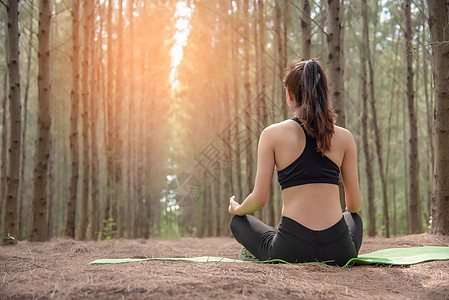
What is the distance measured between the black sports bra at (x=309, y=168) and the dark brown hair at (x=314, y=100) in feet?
0.21

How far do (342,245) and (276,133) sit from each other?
92cm

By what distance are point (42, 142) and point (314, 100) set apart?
4.84 m

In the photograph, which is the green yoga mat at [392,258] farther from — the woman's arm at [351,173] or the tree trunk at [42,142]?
the tree trunk at [42,142]

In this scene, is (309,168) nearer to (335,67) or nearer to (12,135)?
(335,67)

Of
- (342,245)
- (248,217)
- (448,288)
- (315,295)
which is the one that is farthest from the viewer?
(248,217)

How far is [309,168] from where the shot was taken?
2816 mm

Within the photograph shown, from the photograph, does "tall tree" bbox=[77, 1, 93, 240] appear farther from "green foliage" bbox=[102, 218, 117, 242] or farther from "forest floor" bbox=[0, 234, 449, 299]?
"forest floor" bbox=[0, 234, 449, 299]

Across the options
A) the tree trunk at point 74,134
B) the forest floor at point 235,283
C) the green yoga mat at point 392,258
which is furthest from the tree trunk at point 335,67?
the tree trunk at point 74,134

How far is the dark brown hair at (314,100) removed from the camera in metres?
2.78

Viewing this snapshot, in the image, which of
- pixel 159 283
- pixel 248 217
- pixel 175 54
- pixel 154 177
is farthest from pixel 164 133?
pixel 159 283

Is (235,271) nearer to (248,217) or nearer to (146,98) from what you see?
(248,217)

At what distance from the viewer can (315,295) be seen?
1.90m

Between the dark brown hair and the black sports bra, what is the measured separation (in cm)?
6

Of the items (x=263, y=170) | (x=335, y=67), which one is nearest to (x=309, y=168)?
(x=263, y=170)
